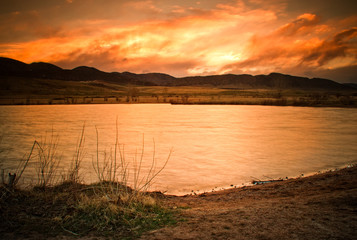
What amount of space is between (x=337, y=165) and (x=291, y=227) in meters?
6.23

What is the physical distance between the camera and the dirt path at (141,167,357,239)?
10.8 feet

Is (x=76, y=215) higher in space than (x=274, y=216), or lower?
lower

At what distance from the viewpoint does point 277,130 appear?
17.5 metres

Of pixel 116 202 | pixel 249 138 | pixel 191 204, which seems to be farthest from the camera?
pixel 249 138

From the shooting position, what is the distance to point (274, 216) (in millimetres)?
3779

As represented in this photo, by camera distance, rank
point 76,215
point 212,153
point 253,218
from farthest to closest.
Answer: point 212,153 < point 76,215 < point 253,218

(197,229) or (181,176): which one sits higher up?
(197,229)

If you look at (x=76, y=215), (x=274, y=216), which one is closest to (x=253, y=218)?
(x=274, y=216)

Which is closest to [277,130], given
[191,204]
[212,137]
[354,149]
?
[212,137]

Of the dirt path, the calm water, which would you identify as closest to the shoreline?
the dirt path

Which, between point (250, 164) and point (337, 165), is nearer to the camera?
point (337, 165)

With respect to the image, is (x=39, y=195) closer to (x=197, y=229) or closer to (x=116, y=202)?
(x=116, y=202)

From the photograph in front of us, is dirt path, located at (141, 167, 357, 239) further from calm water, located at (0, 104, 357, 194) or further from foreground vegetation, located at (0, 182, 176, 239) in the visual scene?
calm water, located at (0, 104, 357, 194)

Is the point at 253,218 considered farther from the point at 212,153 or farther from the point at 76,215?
the point at 212,153
